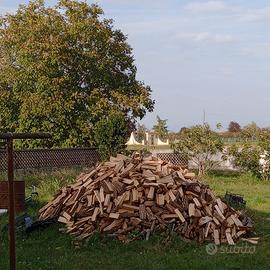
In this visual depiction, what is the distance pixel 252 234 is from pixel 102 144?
1049cm

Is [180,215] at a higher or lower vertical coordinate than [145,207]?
lower

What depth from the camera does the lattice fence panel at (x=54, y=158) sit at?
64.9 feet

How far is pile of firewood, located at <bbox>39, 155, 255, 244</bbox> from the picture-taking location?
28.4ft

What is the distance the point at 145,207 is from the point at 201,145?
1095 cm

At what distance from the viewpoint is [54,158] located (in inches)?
821

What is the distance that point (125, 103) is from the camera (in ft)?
78.6

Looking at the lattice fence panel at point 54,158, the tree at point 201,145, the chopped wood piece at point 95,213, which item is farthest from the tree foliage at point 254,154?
the chopped wood piece at point 95,213

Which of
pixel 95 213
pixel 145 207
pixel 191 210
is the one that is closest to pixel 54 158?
pixel 95 213

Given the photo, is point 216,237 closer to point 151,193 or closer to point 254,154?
point 151,193

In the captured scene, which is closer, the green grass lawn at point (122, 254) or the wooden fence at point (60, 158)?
the green grass lawn at point (122, 254)

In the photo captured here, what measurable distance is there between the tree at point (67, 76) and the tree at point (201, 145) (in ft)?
15.6

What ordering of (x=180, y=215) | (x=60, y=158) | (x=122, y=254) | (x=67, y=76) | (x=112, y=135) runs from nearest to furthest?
1. (x=122, y=254)
2. (x=180, y=215)
3. (x=112, y=135)
4. (x=60, y=158)
5. (x=67, y=76)

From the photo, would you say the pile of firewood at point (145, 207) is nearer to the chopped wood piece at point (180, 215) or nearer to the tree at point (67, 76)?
the chopped wood piece at point (180, 215)

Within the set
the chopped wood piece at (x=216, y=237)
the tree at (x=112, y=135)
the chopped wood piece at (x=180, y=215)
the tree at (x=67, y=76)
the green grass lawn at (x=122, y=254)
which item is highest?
the tree at (x=67, y=76)
